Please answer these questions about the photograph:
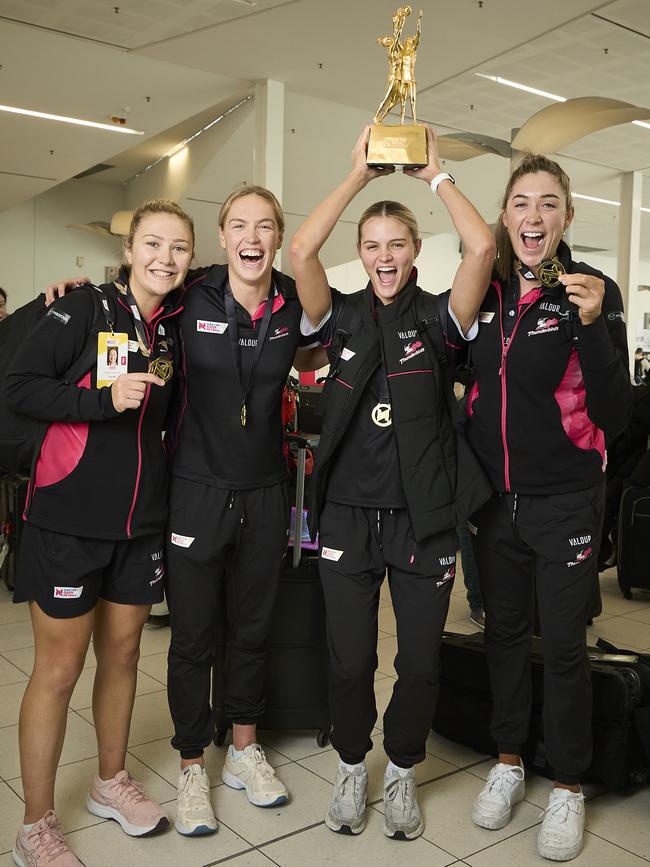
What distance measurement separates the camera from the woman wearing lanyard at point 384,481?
2.29 metres

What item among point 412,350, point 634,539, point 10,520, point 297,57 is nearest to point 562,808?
point 412,350

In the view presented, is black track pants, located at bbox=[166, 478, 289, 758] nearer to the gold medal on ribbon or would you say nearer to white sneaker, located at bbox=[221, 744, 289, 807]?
white sneaker, located at bbox=[221, 744, 289, 807]

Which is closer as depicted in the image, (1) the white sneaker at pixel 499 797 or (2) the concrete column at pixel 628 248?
(1) the white sneaker at pixel 499 797

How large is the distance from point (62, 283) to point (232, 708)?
141cm

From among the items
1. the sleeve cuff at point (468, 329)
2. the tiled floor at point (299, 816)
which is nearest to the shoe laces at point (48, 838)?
the tiled floor at point (299, 816)

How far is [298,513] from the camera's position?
2.79 meters

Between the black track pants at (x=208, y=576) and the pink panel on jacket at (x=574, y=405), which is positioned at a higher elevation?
the pink panel on jacket at (x=574, y=405)

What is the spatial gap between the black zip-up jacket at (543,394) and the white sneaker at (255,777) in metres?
1.15

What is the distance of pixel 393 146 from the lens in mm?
2211

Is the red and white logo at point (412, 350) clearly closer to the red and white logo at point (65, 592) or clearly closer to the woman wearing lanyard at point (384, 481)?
the woman wearing lanyard at point (384, 481)

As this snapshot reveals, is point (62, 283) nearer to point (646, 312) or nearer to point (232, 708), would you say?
point (232, 708)

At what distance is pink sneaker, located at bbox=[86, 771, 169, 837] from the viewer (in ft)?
7.77

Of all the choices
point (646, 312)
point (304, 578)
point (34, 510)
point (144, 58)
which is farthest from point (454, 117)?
point (646, 312)

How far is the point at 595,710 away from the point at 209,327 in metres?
1.68
